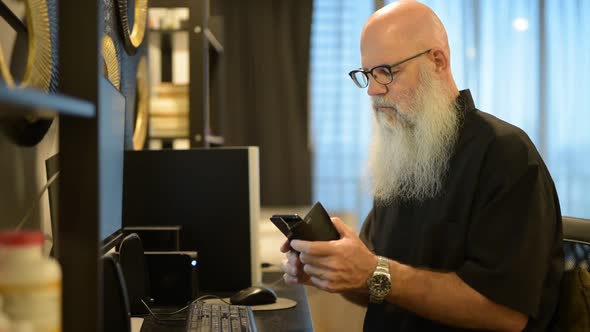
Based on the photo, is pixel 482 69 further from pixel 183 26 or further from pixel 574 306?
pixel 574 306

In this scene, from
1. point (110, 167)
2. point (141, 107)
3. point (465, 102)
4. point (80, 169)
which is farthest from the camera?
point (141, 107)

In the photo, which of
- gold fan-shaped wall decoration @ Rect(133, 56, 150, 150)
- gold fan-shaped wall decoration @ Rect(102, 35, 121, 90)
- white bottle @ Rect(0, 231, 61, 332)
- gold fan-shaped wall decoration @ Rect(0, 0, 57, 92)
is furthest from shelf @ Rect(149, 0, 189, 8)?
white bottle @ Rect(0, 231, 61, 332)

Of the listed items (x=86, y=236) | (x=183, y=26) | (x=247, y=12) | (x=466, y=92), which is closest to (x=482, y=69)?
(x=247, y=12)

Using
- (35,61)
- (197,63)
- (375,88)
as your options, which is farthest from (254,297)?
(197,63)

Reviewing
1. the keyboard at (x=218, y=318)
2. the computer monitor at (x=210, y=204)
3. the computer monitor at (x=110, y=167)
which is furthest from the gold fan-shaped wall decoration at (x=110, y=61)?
the keyboard at (x=218, y=318)

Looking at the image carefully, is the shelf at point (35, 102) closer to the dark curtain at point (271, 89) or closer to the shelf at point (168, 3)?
the shelf at point (168, 3)

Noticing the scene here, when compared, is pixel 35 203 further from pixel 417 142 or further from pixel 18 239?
pixel 417 142

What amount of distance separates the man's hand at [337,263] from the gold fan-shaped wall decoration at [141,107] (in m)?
1.08

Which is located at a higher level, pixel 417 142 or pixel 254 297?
pixel 417 142

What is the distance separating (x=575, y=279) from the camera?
1417mm

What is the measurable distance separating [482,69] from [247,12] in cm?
169

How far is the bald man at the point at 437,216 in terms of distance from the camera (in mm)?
1443

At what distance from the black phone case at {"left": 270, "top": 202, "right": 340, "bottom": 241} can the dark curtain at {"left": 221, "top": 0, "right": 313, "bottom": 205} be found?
2.86m

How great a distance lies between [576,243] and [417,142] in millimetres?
478
